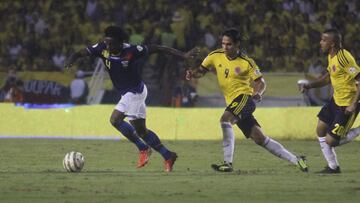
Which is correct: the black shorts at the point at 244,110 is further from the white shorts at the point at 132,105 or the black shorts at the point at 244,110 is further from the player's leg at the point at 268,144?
the white shorts at the point at 132,105

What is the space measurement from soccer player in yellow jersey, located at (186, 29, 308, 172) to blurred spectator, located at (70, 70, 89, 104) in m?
11.1

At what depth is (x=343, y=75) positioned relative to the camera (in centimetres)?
1350

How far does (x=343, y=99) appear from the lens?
13.5 metres

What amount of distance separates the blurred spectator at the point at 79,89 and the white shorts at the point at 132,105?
35.3 feet

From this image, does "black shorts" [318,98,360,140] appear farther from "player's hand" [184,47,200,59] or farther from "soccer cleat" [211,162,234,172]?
"player's hand" [184,47,200,59]

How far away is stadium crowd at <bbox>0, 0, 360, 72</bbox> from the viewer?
26.5m

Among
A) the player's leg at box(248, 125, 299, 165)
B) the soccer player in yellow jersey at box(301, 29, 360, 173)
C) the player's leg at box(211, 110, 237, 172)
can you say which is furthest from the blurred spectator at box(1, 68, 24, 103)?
the soccer player in yellow jersey at box(301, 29, 360, 173)

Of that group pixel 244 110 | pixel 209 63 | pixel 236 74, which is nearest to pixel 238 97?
pixel 244 110

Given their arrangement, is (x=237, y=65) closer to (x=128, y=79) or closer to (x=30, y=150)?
(x=128, y=79)

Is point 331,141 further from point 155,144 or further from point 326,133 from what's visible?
point 155,144

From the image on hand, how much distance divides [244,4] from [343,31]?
3194 mm

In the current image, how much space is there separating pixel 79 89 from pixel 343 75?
12.5 m

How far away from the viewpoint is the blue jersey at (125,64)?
14.0 meters

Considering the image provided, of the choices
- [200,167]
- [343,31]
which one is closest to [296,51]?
[343,31]
